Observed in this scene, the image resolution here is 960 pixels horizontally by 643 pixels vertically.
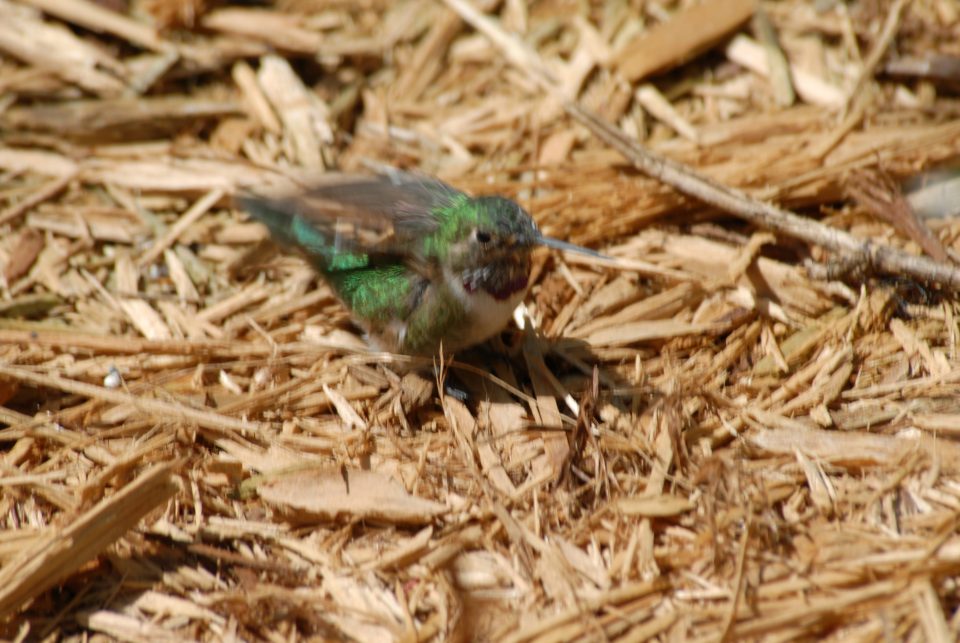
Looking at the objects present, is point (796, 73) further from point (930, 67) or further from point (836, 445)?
point (836, 445)

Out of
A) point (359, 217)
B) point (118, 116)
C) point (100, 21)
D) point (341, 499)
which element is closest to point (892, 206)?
point (359, 217)

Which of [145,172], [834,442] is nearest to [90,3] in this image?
[145,172]

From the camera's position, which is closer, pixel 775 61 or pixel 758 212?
pixel 758 212

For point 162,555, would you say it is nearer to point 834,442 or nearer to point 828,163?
point 834,442

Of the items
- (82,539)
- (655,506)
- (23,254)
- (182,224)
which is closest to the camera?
(82,539)

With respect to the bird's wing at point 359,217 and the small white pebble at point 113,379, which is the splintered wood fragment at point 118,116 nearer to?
the bird's wing at point 359,217

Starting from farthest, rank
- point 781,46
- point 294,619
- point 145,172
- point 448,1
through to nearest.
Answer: point 448,1, point 781,46, point 145,172, point 294,619

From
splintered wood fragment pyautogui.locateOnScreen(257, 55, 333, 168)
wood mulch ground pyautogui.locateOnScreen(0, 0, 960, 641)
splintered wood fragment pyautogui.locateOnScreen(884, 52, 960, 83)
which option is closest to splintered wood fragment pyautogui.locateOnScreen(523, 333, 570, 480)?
wood mulch ground pyautogui.locateOnScreen(0, 0, 960, 641)
